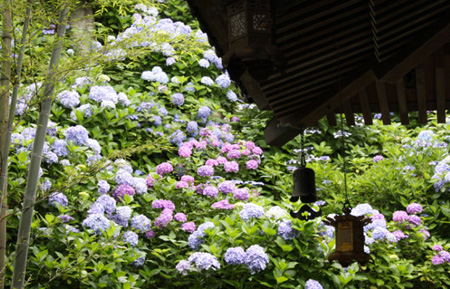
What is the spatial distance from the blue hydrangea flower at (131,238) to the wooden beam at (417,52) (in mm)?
2967

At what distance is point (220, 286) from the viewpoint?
219 inches

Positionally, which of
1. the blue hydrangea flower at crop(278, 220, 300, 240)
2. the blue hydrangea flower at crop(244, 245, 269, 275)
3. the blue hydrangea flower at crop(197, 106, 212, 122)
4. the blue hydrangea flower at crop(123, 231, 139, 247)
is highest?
the blue hydrangea flower at crop(197, 106, 212, 122)

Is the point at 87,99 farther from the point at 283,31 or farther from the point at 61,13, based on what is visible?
the point at 283,31

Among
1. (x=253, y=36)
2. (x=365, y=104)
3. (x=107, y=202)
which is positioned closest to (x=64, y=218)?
(x=107, y=202)

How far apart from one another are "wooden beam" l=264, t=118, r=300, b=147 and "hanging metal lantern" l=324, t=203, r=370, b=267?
23.8 inches

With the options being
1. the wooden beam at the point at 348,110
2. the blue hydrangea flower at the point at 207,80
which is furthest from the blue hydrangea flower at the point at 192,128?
the wooden beam at the point at 348,110

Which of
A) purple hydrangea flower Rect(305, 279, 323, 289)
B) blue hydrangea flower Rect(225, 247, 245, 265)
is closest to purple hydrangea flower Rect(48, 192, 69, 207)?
blue hydrangea flower Rect(225, 247, 245, 265)

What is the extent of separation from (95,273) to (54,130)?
1.86 meters

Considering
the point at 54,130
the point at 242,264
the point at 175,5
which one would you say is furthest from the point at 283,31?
the point at 175,5

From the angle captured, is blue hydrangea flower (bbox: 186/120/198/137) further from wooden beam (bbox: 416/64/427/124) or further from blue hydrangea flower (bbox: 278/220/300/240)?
wooden beam (bbox: 416/64/427/124)

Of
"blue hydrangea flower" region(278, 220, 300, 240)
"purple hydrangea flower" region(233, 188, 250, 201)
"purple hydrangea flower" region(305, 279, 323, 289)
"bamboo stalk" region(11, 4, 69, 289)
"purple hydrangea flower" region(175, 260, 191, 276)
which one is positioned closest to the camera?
"bamboo stalk" region(11, 4, 69, 289)

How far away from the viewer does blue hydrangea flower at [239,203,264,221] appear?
19.4 feet

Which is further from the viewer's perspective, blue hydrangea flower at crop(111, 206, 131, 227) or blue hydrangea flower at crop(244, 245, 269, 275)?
blue hydrangea flower at crop(111, 206, 131, 227)

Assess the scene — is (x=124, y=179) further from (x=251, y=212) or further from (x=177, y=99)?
(x=177, y=99)
